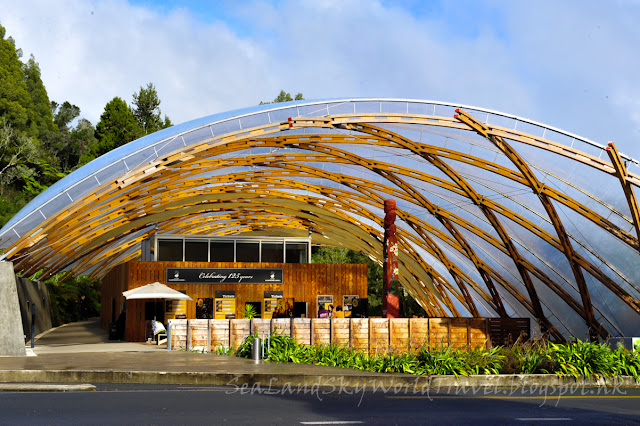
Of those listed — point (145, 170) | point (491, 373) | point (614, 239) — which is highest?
point (145, 170)

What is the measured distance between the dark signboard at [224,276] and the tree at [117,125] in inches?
2023

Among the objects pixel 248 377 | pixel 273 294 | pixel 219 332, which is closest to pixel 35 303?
pixel 273 294

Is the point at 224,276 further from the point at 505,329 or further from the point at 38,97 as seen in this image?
the point at 38,97

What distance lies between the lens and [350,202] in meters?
46.0

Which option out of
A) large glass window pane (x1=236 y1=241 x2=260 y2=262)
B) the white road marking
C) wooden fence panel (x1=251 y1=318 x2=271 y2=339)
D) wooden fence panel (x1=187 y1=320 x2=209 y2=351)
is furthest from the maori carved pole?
the white road marking

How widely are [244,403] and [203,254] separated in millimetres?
32962

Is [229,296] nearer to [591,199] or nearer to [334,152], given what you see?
[334,152]

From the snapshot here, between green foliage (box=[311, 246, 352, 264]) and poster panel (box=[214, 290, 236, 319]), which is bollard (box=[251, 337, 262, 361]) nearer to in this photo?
poster panel (box=[214, 290, 236, 319])

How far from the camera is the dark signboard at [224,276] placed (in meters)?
40.1

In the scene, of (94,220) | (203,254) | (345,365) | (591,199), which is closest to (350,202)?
(203,254)

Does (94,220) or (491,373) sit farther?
(94,220)

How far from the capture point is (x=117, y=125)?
9081cm

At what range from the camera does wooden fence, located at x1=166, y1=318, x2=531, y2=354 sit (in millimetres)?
27906

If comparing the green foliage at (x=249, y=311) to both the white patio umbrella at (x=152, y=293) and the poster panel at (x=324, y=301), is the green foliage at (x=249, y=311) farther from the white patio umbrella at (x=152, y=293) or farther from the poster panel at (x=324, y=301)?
the white patio umbrella at (x=152, y=293)
